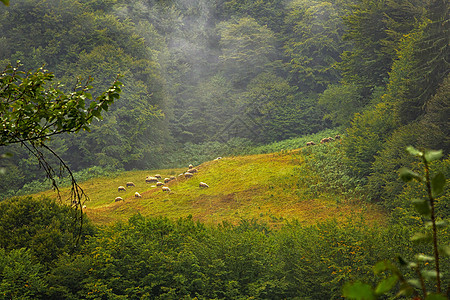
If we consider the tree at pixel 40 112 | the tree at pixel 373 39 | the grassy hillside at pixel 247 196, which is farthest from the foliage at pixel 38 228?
the tree at pixel 373 39

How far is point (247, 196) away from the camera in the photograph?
39.9 feet

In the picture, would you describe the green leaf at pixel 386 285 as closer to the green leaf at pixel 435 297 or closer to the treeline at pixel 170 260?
the green leaf at pixel 435 297

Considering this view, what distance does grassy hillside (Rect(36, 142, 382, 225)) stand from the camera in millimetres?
10508

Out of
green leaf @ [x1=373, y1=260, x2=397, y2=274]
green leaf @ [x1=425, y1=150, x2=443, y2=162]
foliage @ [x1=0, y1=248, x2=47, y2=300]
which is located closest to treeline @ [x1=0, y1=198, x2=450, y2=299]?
foliage @ [x1=0, y1=248, x2=47, y2=300]

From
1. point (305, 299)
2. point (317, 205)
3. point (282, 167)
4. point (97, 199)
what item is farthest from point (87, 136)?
point (305, 299)

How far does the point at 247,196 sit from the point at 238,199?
35 centimetres

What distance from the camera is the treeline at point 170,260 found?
4.41 meters

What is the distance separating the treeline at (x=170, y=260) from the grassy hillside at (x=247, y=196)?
13.4 ft

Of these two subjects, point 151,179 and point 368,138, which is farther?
point 151,179

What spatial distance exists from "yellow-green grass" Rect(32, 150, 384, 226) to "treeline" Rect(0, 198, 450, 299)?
376 cm

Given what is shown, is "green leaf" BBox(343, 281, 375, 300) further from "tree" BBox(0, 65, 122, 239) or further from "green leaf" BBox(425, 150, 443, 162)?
"tree" BBox(0, 65, 122, 239)

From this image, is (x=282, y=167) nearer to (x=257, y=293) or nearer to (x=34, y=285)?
(x=257, y=293)

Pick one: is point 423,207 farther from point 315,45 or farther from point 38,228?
point 315,45

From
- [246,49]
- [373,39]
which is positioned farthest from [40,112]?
[246,49]
